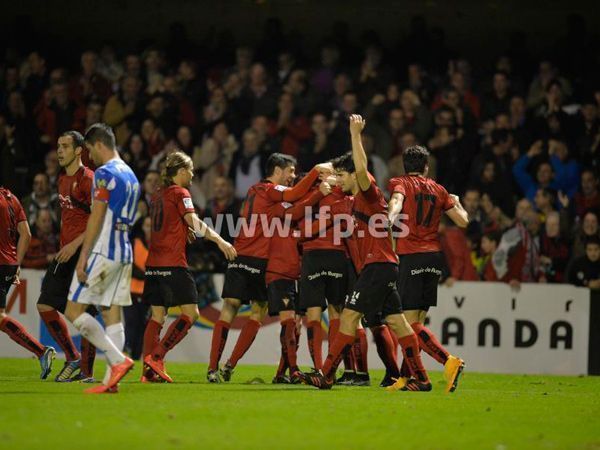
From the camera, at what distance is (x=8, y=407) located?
8992mm

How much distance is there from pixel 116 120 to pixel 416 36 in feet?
17.9

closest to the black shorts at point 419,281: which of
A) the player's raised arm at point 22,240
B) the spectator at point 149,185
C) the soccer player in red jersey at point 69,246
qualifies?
the soccer player in red jersey at point 69,246

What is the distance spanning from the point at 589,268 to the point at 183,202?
23.1 ft

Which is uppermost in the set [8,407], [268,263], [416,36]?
[416,36]

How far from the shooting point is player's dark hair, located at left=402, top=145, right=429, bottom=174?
38.2ft

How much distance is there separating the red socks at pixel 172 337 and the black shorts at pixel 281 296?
3.30ft

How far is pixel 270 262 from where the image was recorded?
12664 millimetres

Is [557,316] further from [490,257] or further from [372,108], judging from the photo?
[372,108]

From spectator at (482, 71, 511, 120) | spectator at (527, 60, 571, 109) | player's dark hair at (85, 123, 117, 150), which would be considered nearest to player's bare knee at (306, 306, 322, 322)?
player's dark hair at (85, 123, 117, 150)

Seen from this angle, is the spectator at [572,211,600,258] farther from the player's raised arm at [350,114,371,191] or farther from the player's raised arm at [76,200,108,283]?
the player's raised arm at [76,200,108,283]

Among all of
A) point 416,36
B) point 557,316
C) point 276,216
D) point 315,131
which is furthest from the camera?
point 416,36

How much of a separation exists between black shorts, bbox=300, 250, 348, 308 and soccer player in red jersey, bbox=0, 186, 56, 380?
269cm

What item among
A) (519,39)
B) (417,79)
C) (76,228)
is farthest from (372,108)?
(76,228)

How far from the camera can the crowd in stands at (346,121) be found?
56.9ft
